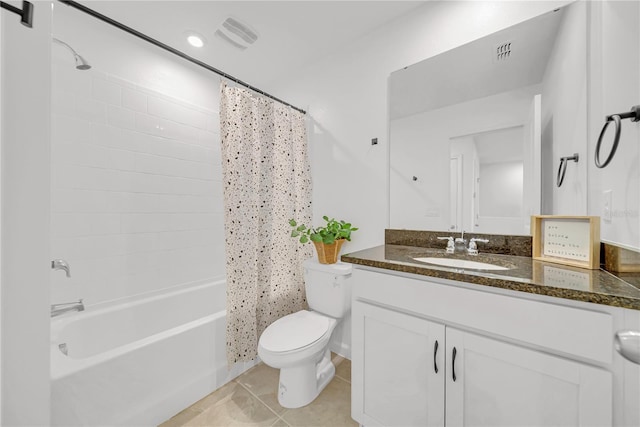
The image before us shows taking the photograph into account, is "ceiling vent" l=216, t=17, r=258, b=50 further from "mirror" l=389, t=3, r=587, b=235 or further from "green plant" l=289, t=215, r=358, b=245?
"green plant" l=289, t=215, r=358, b=245

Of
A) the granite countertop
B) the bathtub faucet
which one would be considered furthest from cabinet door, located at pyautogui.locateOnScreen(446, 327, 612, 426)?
the bathtub faucet

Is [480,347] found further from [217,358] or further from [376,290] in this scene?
[217,358]

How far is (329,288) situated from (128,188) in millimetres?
1609

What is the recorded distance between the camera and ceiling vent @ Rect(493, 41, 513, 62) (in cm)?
131

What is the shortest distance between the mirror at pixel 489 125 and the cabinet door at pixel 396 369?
28.0 inches

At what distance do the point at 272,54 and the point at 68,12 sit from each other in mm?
1264

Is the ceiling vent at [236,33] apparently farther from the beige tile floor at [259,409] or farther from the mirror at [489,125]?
the beige tile floor at [259,409]

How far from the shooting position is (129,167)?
180 centimetres

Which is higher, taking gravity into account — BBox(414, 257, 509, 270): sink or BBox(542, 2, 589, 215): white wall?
BBox(542, 2, 589, 215): white wall

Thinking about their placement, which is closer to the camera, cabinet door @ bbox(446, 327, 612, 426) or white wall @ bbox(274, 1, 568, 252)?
cabinet door @ bbox(446, 327, 612, 426)

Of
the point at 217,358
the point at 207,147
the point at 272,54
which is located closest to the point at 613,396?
the point at 217,358

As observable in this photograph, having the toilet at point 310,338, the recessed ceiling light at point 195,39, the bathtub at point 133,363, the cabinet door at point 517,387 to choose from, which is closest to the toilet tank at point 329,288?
the toilet at point 310,338

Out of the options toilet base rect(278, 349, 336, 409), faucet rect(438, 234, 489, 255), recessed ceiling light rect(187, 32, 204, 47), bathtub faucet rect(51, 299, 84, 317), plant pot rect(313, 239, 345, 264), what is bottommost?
toilet base rect(278, 349, 336, 409)

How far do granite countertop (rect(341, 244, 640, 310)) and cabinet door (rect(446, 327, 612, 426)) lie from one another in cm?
21
